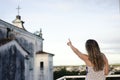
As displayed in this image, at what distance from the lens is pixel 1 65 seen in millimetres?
19312

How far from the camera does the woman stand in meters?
3.80

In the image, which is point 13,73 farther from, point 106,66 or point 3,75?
point 106,66

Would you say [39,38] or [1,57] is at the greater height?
[39,38]

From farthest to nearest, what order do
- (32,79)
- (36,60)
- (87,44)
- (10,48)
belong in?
(36,60) → (32,79) → (10,48) → (87,44)

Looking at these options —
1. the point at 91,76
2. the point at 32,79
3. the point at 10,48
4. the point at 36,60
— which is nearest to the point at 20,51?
the point at 10,48

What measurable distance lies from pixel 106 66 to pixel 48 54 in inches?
1270

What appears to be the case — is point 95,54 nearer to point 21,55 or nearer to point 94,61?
point 94,61

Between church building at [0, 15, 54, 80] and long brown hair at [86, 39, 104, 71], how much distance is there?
51.9 ft

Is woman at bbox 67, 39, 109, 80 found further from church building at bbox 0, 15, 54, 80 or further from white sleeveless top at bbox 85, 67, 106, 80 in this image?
church building at bbox 0, 15, 54, 80

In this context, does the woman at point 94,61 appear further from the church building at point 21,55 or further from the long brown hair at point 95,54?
the church building at point 21,55

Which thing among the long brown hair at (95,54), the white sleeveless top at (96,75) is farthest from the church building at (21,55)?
the long brown hair at (95,54)

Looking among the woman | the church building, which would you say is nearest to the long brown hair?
the woman

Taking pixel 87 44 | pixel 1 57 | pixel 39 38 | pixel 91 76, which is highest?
pixel 39 38

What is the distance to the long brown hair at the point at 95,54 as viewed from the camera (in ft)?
12.4
